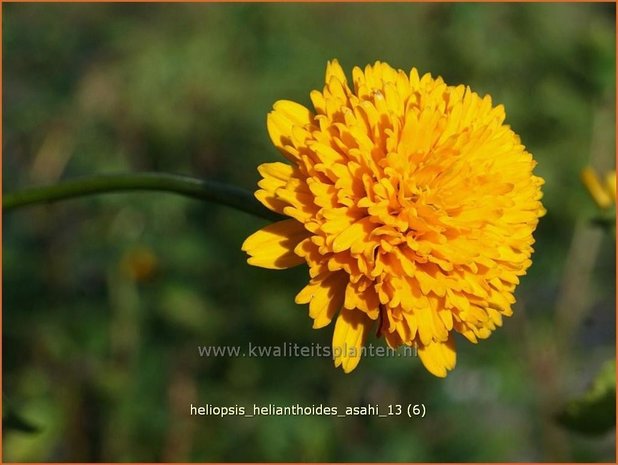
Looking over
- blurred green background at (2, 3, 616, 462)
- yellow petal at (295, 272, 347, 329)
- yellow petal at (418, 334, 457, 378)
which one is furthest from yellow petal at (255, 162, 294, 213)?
blurred green background at (2, 3, 616, 462)

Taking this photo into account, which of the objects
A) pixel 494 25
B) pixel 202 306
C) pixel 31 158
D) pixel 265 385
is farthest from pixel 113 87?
pixel 494 25

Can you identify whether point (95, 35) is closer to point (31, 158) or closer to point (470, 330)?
point (31, 158)

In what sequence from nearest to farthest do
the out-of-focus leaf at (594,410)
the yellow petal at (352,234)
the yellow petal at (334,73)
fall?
the yellow petal at (352,234) < the yellow petal at (334,73) < the out-of-focus leaf at (594,410)

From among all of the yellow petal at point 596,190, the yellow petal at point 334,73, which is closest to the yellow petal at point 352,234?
the yellow petal at point 334,73

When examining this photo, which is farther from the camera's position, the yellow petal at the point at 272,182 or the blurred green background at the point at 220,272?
the blurred green background at the point at 220,272

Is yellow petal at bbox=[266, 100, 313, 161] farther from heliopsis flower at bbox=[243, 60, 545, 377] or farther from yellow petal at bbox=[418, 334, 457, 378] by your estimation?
yellow petal at bbox=[418, 334, 457, 378]

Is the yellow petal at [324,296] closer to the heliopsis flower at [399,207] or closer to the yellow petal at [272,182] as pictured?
the heliopsis flower at [399,207]
